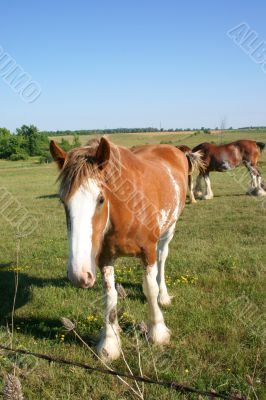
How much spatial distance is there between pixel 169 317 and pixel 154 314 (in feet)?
1.69

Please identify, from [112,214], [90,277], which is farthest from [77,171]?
[90,277]

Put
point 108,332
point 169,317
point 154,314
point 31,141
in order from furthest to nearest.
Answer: point 31,141 → point 169,317 → point 154,314 → point 108,332

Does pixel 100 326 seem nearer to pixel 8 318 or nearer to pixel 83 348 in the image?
pixel 83 348

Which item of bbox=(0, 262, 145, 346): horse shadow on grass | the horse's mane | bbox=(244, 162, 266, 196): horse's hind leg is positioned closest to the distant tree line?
bbox=(244, 162, 266, 196): horse's hind leg

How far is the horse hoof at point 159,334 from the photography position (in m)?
3.97

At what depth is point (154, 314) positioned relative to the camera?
4.15 metres

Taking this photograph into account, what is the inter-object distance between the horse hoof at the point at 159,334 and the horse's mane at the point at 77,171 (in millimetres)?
1909

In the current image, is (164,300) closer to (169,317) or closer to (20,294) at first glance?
(169,317)

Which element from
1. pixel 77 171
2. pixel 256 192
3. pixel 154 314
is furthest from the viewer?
pixel 256 192

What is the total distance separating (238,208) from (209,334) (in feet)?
27.7

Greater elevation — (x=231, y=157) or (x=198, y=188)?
(x=231, y=157)

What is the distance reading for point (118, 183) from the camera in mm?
3512

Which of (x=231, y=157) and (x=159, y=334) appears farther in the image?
(x=231, y=157)

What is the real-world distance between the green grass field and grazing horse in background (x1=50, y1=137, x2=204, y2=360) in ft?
0.97
